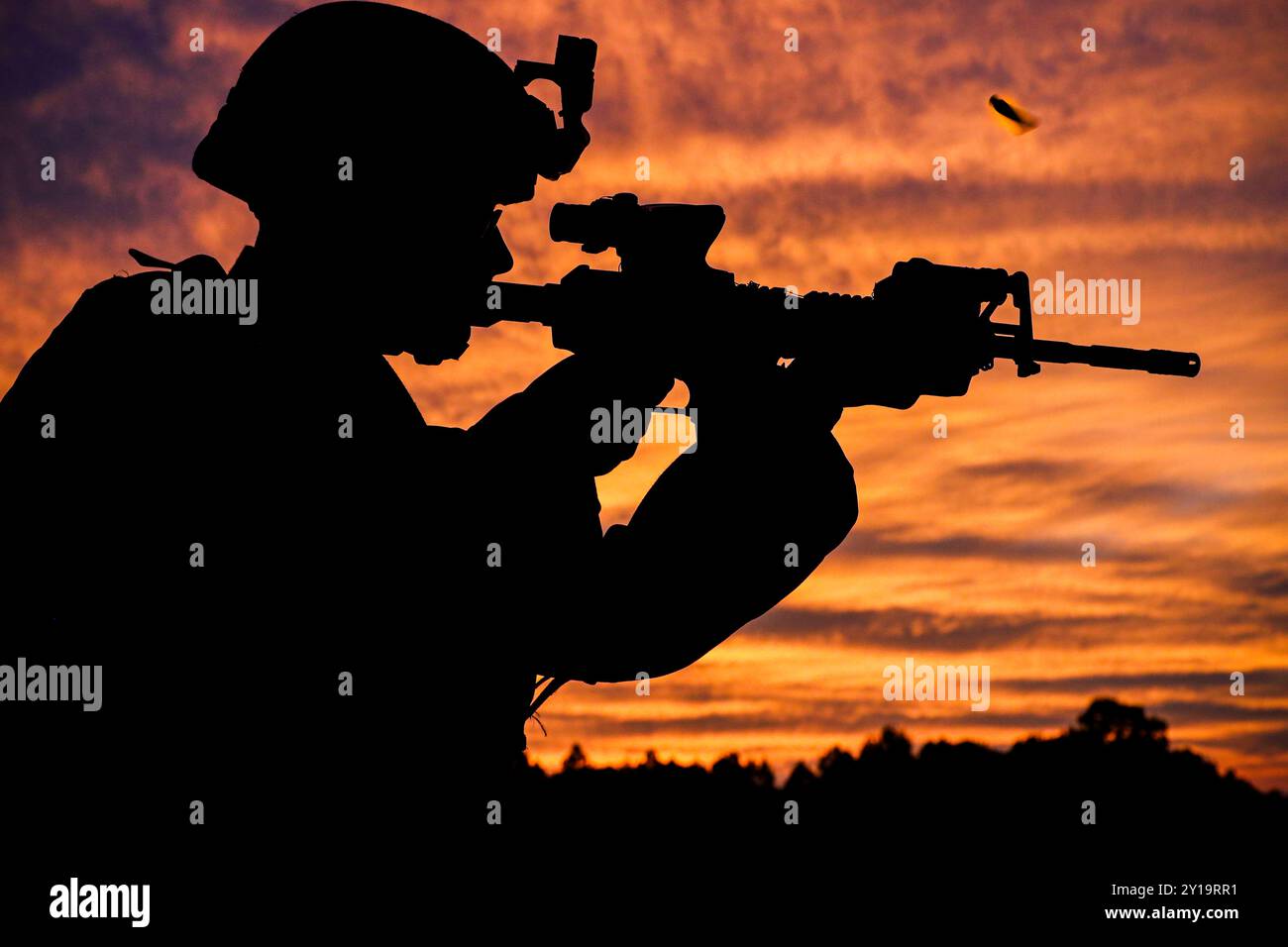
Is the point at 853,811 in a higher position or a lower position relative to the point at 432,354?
lower

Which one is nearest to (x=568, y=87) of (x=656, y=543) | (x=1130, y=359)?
(x=656, y=543)

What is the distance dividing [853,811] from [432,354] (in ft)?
202

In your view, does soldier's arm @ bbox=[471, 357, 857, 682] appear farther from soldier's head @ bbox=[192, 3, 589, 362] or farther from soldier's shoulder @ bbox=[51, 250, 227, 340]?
soldier's shoulder @ bbox=[51, 250, 227, 340]

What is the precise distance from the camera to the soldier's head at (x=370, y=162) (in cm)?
302

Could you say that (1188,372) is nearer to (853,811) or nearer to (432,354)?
(432,354)

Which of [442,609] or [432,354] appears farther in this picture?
[432,354]

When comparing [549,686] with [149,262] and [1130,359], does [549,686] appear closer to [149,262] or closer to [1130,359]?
[149,262]

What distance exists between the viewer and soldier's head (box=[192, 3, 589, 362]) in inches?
119

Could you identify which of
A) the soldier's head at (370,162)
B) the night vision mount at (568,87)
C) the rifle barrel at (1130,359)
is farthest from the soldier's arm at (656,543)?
the rifle barrel at (1130,359)

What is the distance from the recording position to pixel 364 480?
274 centimetres

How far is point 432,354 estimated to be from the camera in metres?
3.13

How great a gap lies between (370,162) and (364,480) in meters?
0.78

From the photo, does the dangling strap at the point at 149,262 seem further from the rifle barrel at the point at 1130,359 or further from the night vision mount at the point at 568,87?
the rifle barrel at the point at 1130,359
